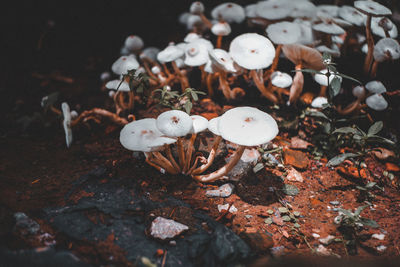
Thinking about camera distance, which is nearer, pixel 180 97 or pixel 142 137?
pixel 142 137

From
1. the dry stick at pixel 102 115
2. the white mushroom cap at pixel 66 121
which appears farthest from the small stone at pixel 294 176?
the white mushroom cap at pixel 66 121

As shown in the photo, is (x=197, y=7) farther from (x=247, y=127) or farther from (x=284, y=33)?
(x=247, y=127)

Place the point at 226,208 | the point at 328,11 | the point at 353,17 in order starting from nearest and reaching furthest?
the point at 226,208 < the point at 353,17 < the point at 328,11

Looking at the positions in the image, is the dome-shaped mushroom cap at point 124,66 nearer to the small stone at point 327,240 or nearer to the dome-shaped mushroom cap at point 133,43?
the dome-shaped mushroom cap at point 133,43

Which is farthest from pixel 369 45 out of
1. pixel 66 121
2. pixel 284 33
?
pixel 66 121

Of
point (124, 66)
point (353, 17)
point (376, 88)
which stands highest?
point (353, 17)

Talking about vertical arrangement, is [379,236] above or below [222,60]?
below

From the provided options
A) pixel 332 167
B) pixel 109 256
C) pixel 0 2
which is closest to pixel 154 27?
pixel 0 2
